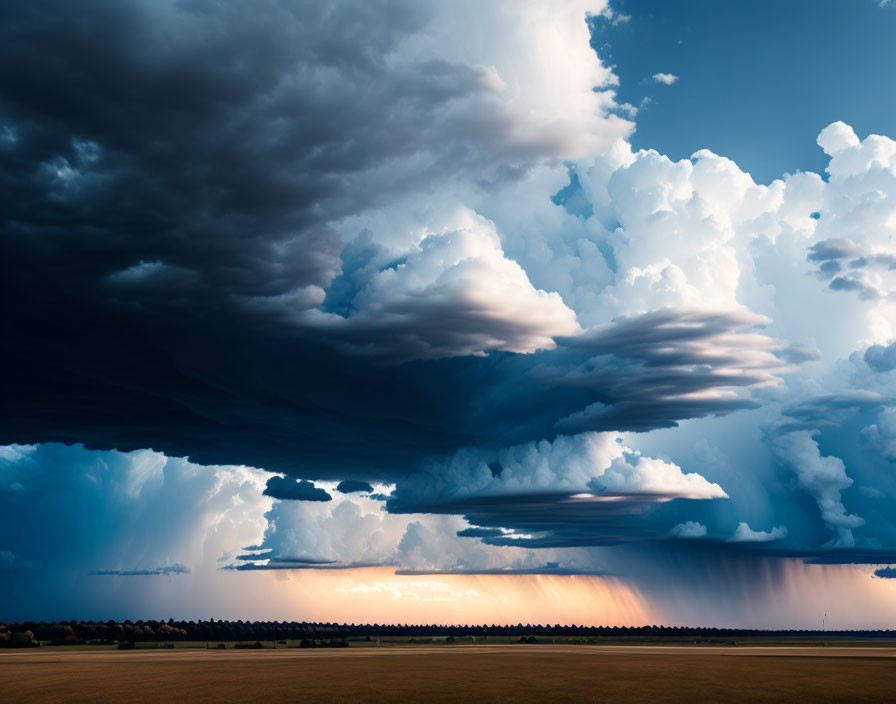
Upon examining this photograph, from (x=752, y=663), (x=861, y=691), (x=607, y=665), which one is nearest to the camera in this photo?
(x=861, y=691)

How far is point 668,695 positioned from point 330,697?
28485mm

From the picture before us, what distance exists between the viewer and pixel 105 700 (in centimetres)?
6881

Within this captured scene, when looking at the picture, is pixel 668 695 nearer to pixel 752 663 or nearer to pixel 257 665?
pixel 752 663

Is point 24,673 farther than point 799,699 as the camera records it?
Yes

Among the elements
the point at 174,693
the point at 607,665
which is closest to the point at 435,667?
the point at 607,665

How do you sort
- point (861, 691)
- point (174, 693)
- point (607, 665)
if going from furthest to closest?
point (607, 665)
point (861, 691)
point (174, 693)

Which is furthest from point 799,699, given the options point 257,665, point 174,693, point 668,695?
point 257,665

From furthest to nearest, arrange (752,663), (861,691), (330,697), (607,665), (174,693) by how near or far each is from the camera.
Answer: (752,663), (607,665), (861,691), (174,693), (330,697)

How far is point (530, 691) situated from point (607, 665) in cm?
3904

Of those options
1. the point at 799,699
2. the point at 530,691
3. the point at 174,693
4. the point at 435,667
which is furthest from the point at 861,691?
the point at 174,693

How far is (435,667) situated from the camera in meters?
103

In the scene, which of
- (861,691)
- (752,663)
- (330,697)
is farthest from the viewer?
(752,663)

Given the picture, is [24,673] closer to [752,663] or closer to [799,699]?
[799,699]

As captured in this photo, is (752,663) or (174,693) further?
(752,663)
